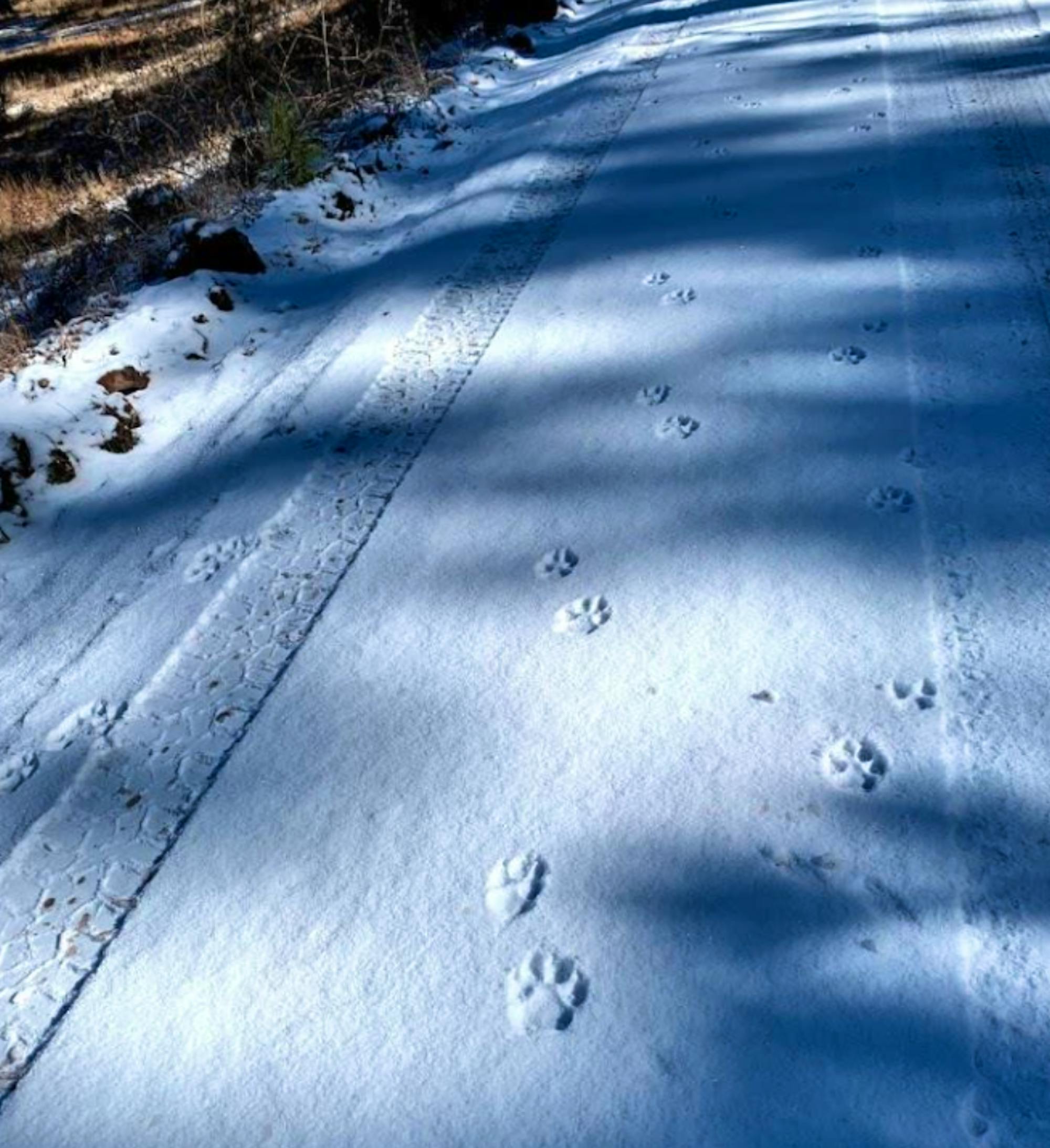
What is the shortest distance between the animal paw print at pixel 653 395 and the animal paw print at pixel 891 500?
2.70 feet

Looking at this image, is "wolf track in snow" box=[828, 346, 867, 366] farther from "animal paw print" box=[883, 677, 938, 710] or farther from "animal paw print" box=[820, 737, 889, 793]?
"animal paw print" box=[820, 737, 889, 793]

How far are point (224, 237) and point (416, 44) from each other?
15.2 feet

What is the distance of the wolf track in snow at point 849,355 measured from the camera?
303 cm

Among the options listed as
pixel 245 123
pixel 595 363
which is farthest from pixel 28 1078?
pixel 245 123

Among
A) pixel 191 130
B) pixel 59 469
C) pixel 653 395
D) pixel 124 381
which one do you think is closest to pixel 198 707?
pixel 59 469

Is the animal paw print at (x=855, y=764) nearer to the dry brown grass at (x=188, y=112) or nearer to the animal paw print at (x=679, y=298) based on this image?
the animal paw print at (x=679, y=298)

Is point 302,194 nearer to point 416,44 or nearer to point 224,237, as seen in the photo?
point 224,237

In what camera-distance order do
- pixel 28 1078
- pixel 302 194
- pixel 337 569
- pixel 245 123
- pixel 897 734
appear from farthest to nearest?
pixel 245 123, pixel 302 194, pixel 337 569, pixel 897 734, pixel 28 1078

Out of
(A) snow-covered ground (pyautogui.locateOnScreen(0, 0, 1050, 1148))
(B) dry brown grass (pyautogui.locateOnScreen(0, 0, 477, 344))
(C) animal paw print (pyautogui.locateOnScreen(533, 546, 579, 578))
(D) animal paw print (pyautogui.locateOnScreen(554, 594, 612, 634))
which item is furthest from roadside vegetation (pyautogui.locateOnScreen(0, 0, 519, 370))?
(D) animal paw print (pyautogui.locateOnScreen(554, 594, 612, 634))

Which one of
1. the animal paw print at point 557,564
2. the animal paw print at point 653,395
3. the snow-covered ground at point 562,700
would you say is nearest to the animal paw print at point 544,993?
the snow-covered ground at point 562,700

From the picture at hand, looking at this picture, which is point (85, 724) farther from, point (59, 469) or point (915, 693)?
point (915, 693)

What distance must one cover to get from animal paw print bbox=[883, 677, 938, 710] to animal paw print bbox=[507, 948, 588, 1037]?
90cm

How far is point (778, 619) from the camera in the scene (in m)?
2.22

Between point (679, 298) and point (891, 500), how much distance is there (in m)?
1.48
